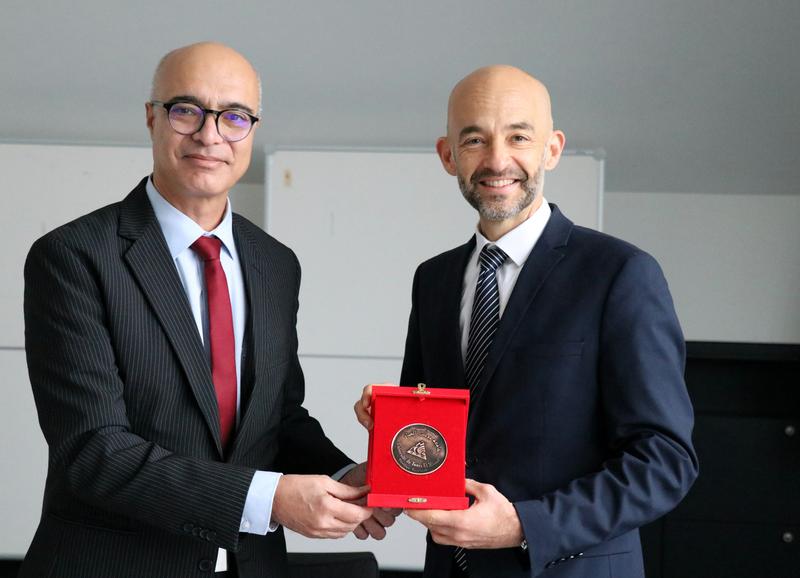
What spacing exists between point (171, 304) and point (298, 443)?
49cm

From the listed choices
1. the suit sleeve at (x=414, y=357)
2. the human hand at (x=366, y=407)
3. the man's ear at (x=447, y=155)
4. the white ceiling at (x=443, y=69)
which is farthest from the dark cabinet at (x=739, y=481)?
the human hand at (x=366, y=407)

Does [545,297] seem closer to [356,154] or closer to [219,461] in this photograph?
[219,461]

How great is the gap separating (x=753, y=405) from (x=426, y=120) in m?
1.85

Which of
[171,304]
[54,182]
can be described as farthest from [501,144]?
[54,182]

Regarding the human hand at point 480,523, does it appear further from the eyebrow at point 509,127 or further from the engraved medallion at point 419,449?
the eyebrow at point 509,127

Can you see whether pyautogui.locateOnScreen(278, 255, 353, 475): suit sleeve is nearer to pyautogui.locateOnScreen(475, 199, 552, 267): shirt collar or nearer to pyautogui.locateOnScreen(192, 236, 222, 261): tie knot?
pyautogui.locateOnScreen(192, 236, 222, 261): tie knot

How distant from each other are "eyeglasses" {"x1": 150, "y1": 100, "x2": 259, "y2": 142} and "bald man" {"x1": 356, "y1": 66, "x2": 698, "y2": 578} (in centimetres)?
46

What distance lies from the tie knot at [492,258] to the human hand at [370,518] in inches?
19.6

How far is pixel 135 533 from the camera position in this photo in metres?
1.85

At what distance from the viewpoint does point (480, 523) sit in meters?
1.69

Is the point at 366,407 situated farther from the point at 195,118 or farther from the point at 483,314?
the point at 195,118

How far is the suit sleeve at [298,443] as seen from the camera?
2.17 meters

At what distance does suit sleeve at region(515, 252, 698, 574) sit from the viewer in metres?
1.72

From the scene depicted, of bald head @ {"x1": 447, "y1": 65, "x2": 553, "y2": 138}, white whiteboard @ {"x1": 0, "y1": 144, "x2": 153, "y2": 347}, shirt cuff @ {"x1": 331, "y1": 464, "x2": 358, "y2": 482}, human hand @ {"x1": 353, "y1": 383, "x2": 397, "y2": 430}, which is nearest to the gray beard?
bald head @ {"x1": 447, "y1": 65, "x2": 553, "y2": 138}
